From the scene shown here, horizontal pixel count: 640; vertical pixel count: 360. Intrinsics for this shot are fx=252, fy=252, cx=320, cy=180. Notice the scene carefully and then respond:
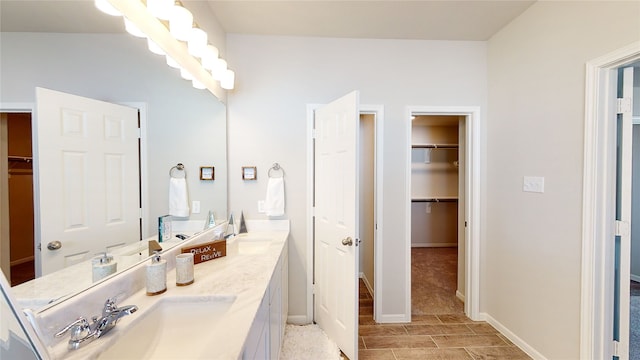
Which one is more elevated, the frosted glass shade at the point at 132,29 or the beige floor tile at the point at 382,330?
the frosted glass shade at the point at 132,29

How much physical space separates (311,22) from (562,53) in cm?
189

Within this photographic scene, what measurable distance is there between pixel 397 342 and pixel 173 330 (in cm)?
186

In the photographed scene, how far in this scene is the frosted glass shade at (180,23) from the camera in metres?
1.34

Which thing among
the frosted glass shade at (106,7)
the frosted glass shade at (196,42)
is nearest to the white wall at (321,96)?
the frosted glass shade at (196,42)

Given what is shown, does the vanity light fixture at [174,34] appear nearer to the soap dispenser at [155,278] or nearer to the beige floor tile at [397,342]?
the soap dispenser at [155,278]

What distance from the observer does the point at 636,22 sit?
1395 mm

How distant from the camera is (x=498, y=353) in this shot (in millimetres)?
2037

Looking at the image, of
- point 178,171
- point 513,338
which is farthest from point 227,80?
point 513,338

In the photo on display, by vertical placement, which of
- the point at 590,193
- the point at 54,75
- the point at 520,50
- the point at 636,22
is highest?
the point at 520,50

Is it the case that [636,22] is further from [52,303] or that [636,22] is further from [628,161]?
[52,303]

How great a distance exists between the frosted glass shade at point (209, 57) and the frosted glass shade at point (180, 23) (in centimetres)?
27

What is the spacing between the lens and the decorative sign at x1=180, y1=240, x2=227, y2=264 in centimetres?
150

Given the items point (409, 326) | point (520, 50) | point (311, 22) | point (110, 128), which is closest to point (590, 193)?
point (520, 50)

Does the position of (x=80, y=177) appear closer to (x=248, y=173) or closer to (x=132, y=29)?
(x=132, y=29)
